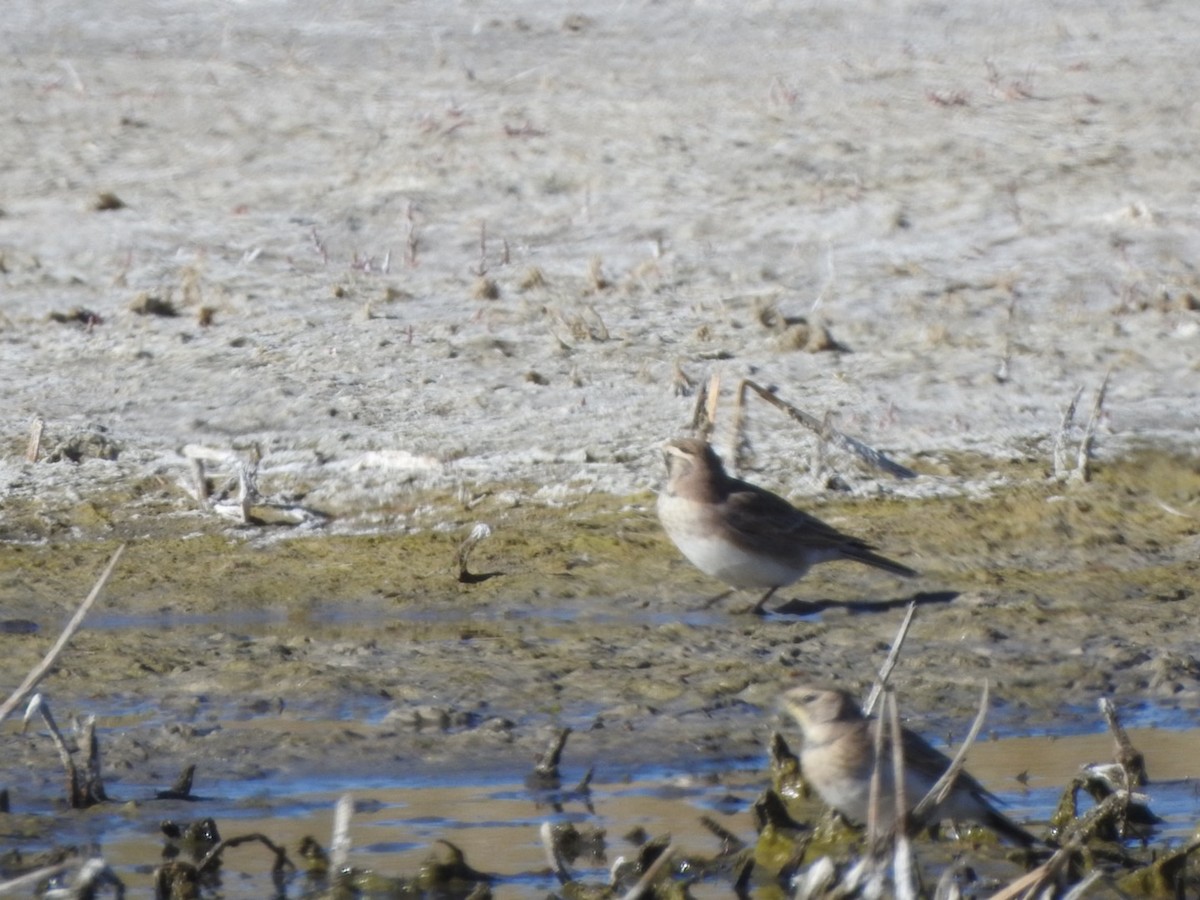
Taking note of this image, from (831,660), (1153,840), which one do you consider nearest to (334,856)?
(1153,840)

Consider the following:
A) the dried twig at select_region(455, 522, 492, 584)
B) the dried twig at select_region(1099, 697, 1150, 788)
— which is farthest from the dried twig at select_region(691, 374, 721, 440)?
the dried twig at select_region(1099, 697, 1150, 788)

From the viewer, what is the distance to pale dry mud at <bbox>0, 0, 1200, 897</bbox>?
7953mm

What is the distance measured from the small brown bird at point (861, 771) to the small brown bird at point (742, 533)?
7.59ft

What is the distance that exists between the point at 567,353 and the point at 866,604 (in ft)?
10.5

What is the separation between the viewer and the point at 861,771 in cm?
597

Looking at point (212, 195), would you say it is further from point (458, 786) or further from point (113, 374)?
point (458, 786)

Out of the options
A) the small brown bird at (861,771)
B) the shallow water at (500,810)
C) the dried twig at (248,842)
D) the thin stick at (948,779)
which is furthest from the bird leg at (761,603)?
the thin stick at (948,779)

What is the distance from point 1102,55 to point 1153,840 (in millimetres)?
12220

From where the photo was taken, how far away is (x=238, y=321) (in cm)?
1238

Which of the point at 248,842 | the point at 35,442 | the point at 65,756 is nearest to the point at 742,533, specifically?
the point at 248,842

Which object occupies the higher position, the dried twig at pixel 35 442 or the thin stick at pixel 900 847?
the thin stick at pixel 900 847

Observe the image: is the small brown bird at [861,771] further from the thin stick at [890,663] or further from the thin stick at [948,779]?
the thin stick at [948,779]

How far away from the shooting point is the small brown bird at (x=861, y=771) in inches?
233

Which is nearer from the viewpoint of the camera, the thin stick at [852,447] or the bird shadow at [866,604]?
the bird shadow at [866,604]
